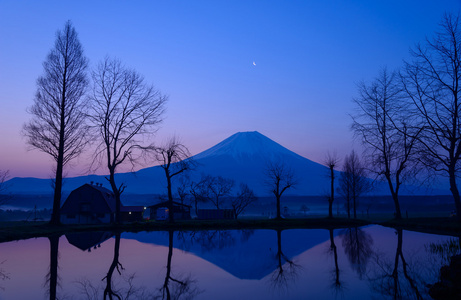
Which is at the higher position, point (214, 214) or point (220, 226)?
point (220, 226)

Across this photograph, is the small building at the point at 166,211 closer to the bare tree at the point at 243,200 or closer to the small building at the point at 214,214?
the small building at the point at 214,214

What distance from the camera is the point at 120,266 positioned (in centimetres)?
1359

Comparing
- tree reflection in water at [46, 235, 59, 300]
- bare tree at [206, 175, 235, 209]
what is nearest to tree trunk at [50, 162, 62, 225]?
tree reflection in water at [46, 235, 59, 300]

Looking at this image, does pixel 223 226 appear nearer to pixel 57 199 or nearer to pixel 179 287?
pixel 57 199

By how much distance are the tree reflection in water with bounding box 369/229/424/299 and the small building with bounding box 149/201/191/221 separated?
5564cm

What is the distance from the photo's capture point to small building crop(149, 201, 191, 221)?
6675 centimetres

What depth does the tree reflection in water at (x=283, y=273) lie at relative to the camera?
34.7 feet

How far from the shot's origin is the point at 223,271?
12844 mm

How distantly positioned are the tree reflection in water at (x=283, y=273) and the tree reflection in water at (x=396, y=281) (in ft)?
8.35

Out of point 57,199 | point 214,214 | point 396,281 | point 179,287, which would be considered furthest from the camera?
point 214,214

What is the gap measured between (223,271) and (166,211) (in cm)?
6033

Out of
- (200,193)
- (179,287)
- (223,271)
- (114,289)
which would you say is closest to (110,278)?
(114,289)

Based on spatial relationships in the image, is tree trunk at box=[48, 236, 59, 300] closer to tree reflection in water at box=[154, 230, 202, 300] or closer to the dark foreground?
tree reflection in water at box=[154, 230, 202, 300]

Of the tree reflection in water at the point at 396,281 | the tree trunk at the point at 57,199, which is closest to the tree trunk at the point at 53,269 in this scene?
the tree reflection in water at the point at 396,281
